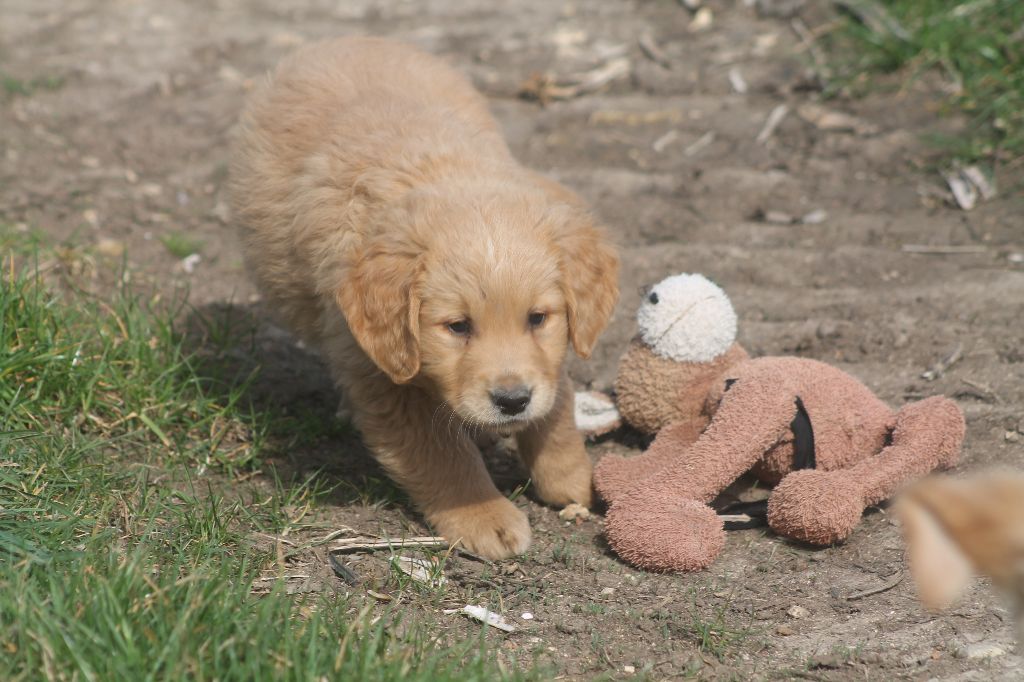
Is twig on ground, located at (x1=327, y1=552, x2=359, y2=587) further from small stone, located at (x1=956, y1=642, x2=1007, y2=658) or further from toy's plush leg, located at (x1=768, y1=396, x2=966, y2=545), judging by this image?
small stone, located at (x1=956, y1=642, x2=1007, y2=658)

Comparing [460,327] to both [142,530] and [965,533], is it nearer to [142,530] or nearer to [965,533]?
[142,530]

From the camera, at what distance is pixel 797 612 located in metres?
3.01

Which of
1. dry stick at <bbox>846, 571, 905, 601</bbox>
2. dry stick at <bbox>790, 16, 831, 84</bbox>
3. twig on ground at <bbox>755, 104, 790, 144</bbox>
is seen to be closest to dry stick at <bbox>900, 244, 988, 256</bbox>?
twig on ground at <bbox>755, 104, 790, 144</bbox>

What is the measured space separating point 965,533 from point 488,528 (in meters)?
2.41

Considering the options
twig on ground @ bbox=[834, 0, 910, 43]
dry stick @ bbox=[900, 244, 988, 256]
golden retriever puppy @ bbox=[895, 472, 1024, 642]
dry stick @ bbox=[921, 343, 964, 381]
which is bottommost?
dry stick @ bbox=[900, 244, 988, 256]

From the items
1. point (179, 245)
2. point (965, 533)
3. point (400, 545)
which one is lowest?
point (179, 245)

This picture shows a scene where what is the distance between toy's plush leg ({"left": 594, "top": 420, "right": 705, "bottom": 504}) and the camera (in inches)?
141

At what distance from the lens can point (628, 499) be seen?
3393 mm

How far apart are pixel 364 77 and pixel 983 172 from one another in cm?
316

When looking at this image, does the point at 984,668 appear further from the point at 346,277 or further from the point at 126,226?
the point at 126,226

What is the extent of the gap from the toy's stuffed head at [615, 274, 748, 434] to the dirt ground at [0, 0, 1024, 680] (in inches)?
15.0

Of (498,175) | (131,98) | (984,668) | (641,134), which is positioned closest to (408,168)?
(498,175)

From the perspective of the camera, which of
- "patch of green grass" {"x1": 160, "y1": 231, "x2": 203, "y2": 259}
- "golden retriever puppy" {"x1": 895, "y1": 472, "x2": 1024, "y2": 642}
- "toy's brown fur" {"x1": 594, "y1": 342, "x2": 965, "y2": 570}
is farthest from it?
"patch of green grass" {"x1": 160, "y1": 231, "x2": 203, "y2": 259}

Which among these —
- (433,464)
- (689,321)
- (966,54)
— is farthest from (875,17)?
(433,464)
